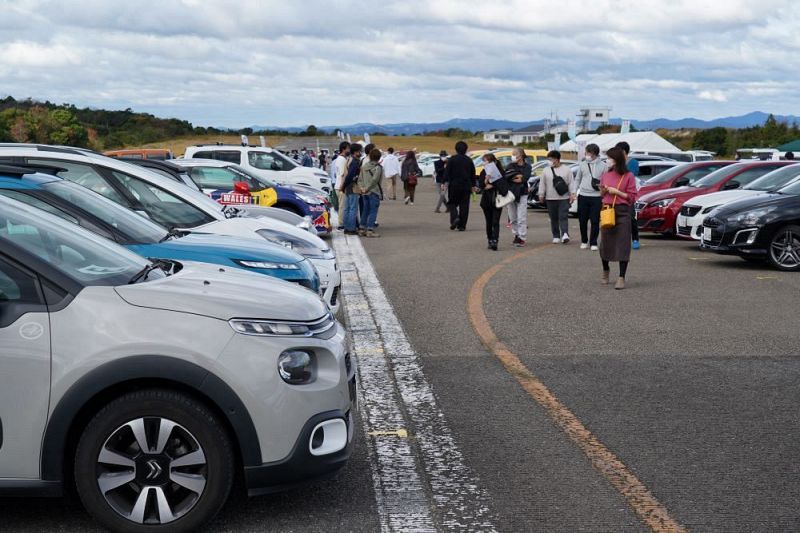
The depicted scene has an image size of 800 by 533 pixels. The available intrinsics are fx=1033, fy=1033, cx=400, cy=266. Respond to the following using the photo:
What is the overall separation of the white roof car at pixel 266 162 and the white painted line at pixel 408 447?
1603 cm

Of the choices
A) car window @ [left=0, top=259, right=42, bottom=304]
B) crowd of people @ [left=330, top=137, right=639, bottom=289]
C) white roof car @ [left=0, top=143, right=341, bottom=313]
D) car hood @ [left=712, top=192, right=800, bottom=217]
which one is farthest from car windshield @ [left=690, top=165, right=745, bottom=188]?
car window @ [left=0, top=259, right=42, bottom=304]

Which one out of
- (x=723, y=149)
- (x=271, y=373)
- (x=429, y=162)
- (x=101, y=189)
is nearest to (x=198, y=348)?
(x=271, y=373)

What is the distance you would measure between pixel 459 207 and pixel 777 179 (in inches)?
261

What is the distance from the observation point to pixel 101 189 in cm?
936

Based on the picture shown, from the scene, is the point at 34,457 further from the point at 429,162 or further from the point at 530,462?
the point at 429,162

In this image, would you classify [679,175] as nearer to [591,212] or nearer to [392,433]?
[591,212]

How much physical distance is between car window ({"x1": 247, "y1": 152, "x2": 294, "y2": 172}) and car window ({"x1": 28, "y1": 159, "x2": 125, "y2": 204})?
16645 millimetres

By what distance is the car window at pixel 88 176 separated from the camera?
30.6ft

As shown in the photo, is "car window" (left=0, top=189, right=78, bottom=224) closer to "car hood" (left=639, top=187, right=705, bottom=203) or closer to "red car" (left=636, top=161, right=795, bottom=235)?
"red car" (left=636, top=161, right=795, bottom=235)

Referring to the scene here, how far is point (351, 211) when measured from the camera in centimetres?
2008

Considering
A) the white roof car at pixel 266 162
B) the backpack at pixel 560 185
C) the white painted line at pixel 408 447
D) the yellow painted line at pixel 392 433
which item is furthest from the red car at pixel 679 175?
the yellow painted line at pixel 392 433

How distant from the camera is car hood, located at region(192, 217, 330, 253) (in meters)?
9.59

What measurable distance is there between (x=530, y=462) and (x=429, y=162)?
195ft

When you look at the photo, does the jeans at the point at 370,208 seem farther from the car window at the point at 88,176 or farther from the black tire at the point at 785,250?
the car window at the point at 88,176
